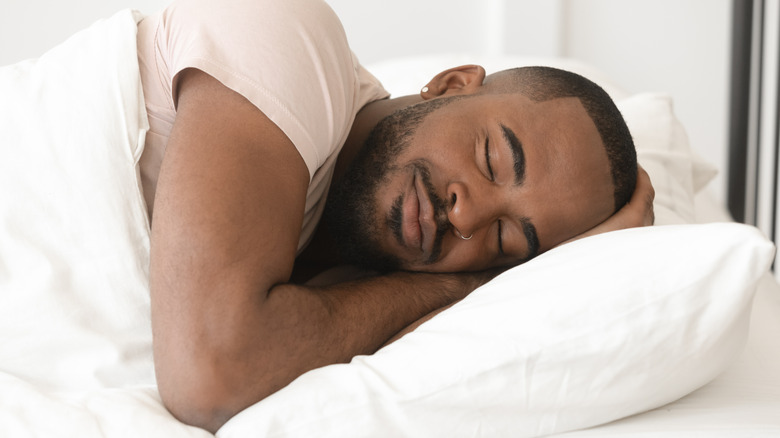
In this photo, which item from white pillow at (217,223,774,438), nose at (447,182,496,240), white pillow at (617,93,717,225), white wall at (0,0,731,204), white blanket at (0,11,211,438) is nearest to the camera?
white pillow at (217,223,774,438)

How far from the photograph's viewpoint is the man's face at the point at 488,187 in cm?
119

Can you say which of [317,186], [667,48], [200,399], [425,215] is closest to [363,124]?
[317,186]

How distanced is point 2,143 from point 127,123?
6.9 inches

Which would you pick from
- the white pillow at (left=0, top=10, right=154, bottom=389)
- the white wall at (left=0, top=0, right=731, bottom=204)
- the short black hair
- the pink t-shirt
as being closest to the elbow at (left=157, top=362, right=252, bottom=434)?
the white pillow at (left=0, top=10, right=154, bottom=389)

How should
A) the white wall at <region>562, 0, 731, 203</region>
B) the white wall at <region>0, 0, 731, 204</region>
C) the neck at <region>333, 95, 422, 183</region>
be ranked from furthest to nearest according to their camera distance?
1. the white wall at <region>562, 0, 731, 203</region>
2. the white wall at <region>0, 0, 731, 204</region>
3. the neck at <region>333, 95, 422, 183</region>

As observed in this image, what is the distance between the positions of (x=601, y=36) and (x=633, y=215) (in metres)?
1.75

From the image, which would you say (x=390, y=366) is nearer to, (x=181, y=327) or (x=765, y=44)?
(x=181, y=327)

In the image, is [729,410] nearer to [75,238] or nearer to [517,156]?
[517,156]

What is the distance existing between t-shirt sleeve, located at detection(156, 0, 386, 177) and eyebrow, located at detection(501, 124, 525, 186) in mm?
270

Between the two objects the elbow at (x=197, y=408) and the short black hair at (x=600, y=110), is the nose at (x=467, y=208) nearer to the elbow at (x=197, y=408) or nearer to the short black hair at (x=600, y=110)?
the short black hair at (x=600, y=110)

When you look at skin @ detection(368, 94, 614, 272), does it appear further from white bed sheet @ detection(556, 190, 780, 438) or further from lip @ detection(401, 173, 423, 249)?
white bed sheet @ detection(556, 190, 780, 438)

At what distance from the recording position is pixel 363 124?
1.39m

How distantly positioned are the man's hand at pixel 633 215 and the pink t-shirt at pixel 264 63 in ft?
1.51

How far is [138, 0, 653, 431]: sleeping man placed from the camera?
3.05 ft
